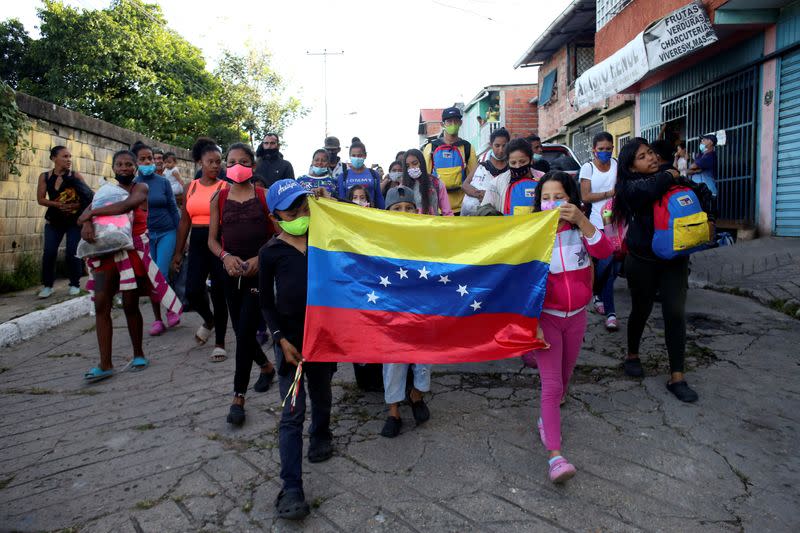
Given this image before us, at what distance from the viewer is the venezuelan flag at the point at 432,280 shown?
119 inches

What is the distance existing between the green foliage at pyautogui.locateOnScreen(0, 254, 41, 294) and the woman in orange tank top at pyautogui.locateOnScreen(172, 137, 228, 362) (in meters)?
3.82

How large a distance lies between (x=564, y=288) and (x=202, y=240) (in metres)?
3.48

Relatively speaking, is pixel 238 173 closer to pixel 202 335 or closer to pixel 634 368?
pixel 202 335

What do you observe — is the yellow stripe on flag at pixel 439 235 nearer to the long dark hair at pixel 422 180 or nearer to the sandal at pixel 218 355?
the long dark hair at pixel 422 180

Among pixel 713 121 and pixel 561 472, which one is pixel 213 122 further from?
pixel 561 472


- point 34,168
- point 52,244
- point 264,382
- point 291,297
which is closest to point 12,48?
point 34,168

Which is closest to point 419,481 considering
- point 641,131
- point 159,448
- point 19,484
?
point 159,448

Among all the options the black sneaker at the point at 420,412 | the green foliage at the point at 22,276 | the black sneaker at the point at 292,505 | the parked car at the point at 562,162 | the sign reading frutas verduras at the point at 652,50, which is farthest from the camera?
the sign reading frutas verduras at the point at 652,50

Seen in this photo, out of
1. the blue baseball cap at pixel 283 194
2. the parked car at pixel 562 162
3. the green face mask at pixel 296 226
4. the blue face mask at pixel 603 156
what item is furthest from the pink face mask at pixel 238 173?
the parked car at pixel 562 162

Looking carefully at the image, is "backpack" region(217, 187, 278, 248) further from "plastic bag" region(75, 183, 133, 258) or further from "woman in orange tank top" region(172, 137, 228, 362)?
"plastic bag" region(75, 183, 133, 258)

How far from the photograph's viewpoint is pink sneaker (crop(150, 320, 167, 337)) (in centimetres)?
616

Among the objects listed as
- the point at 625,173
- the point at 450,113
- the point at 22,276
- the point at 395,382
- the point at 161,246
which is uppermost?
the point at 450,113

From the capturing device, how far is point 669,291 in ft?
13.0

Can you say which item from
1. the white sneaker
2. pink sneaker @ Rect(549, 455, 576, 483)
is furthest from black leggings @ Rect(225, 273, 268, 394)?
the white sneaker
